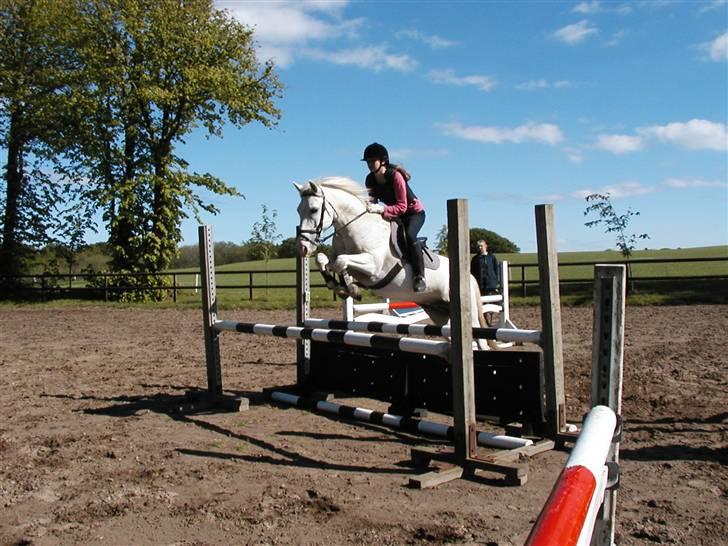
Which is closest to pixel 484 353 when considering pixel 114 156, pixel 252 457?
pixel 252 457

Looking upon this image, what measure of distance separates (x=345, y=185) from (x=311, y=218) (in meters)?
0.64

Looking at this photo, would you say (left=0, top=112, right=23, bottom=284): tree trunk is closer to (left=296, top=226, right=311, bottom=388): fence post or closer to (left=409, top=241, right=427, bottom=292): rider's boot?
(left=296, top=226, right=311, bottom=388): fence post

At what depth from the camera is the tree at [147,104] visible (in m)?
24.8

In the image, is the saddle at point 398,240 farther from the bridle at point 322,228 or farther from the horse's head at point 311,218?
the horse's head at point 311,218

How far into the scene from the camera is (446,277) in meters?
6.63

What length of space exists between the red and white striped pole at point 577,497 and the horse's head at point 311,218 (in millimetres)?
4297

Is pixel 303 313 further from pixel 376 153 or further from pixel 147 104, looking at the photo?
pixel 147 104

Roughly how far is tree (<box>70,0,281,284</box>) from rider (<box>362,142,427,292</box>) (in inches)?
789

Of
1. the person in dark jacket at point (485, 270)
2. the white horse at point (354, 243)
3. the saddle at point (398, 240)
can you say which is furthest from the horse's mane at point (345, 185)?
the person in dark jacket at point (485, 270)

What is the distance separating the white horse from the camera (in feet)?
19.3

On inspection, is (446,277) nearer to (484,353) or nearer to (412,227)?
(412,227)

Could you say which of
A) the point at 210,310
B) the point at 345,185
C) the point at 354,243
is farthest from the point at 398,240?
the point at 210,310

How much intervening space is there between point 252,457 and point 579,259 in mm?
55822

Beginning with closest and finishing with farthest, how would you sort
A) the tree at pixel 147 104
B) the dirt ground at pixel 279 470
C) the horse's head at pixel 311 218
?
the dirt ground at pixel 279 470, the horse's head at pixel 311 218, the tree at pixel 147 104
